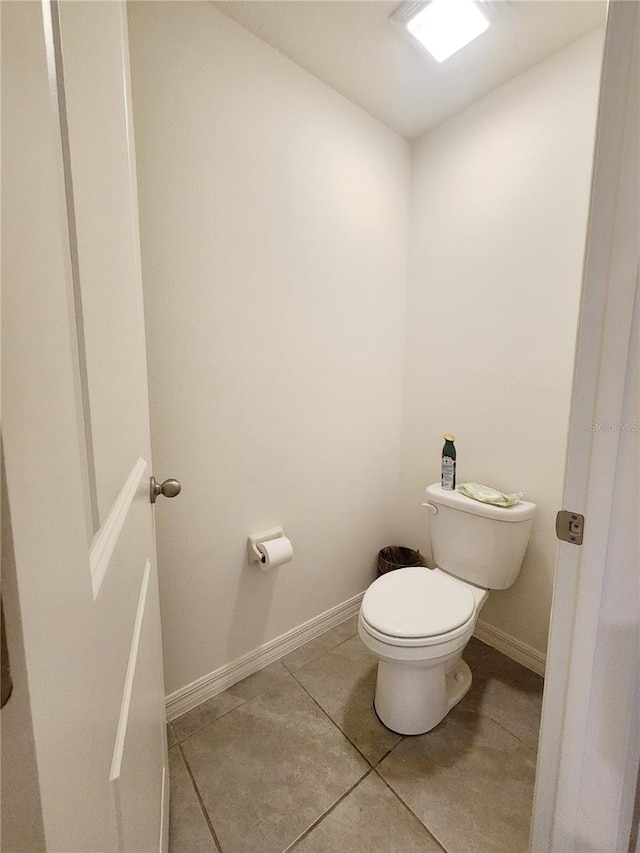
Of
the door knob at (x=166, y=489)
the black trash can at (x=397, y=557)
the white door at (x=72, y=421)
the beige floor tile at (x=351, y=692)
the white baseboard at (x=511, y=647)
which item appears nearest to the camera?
the white door at (x=72, y=421)

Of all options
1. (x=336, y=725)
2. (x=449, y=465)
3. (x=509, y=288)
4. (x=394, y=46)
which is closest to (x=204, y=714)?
(x=336, y=725)

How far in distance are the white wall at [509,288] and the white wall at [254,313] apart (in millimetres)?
203

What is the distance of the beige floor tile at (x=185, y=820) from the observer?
0.92 metres

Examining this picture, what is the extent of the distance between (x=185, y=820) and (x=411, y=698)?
0.75m

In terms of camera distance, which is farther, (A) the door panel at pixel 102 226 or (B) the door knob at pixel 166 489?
(B) the door knob at pixel 166 489

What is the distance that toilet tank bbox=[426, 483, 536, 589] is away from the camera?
1396mm

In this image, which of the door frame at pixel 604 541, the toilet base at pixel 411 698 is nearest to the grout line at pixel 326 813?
the toilet base at pixel 411 698

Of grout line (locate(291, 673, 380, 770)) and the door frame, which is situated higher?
the door frame

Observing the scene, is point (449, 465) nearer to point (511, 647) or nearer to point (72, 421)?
point (511, 647)

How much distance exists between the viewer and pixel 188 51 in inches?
43.9

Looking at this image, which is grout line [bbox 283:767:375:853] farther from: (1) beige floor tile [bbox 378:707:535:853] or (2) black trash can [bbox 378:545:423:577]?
(2) black trash can [bbox 378:545:423:577]

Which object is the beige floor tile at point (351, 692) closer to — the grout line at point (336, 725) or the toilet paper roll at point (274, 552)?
the grout line at point (336, 725)

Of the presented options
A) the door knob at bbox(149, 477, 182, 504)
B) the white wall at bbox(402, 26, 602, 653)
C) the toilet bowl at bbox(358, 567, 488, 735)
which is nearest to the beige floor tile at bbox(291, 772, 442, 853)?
the toilet bowl at bbox(358, 567, 488, 735)

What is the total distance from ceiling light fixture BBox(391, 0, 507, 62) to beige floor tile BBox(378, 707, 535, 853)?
8.11ft
